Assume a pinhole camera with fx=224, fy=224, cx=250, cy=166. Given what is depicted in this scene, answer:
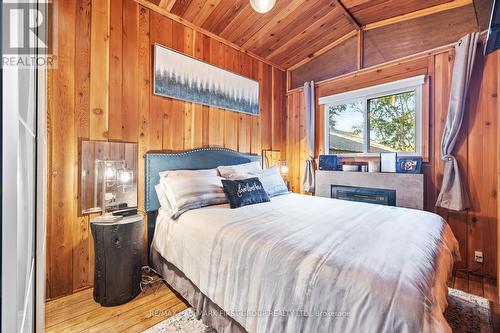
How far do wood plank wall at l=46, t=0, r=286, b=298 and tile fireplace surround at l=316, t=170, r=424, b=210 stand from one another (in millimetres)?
1903

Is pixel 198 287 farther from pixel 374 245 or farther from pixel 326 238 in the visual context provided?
pixel 374 245

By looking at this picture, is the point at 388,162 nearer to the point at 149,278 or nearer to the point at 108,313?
the point at 149,278

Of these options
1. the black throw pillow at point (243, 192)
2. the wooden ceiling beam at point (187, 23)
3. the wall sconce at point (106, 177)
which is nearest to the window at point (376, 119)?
the wooden ceiling beam at point (187, 23)

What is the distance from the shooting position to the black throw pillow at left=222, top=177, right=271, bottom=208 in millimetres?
2189

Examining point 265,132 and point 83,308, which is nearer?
point 83,308

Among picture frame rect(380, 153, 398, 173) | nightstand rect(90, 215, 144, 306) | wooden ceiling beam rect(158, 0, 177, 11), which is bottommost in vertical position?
nightstand rect(90, 215, 144, 306)

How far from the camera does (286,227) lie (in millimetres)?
1536

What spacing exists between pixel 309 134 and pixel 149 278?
294cm

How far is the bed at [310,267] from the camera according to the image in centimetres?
89

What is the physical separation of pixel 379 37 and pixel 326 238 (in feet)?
9.97

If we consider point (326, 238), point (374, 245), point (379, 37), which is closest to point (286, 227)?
point (326, 238)

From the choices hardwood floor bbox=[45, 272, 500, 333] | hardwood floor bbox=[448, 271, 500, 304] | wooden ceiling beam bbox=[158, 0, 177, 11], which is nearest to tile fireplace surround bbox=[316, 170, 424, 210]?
hardwood floor bbox=[448, 271, 500, 304]

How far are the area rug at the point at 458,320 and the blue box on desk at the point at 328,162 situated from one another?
6.25ft

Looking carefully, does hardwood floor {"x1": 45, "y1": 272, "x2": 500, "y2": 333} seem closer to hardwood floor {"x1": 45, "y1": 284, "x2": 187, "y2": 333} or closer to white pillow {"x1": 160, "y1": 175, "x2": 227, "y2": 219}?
hardwood floor {"x1": 45, "y1": 284, "x2": 187, "y2": 333}
